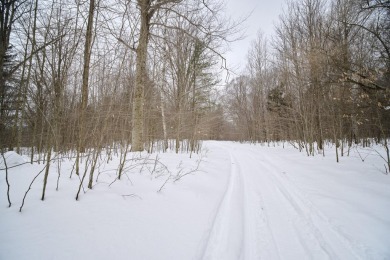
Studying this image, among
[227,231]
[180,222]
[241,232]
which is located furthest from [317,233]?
[180,222]

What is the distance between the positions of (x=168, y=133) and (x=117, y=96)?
339 inches

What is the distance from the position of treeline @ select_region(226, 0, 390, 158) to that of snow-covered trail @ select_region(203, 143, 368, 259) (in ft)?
14.1

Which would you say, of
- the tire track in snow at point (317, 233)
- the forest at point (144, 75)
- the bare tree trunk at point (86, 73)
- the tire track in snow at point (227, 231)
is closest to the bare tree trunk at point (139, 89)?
the forest at point (144, 75)

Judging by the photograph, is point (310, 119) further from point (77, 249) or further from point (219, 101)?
point (77, 249)

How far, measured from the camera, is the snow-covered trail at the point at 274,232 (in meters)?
2.25

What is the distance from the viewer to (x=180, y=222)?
9.20 feet

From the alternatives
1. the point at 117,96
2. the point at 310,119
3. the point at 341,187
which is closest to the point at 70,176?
the point at 117,96

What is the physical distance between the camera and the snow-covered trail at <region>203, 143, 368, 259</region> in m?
2.25

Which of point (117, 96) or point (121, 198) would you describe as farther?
point (117, 96)

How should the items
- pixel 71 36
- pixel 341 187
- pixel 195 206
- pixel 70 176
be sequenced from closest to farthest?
pixel 71 36 → pixel 70 176 → pixel 195 206 → pixel 341 187

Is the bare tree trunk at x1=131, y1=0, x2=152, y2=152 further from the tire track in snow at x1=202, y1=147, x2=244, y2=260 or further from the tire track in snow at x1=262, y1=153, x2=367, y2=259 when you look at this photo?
the tire track in snow at x1=262, y1=153, x2=367, y2=259

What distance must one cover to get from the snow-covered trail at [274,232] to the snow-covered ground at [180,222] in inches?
0.5

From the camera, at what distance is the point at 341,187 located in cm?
469

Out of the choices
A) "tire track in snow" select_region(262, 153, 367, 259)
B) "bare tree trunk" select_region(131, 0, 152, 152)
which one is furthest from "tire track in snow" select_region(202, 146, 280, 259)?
"bare tree trunk" select_region(131, 0, 152, 152)
